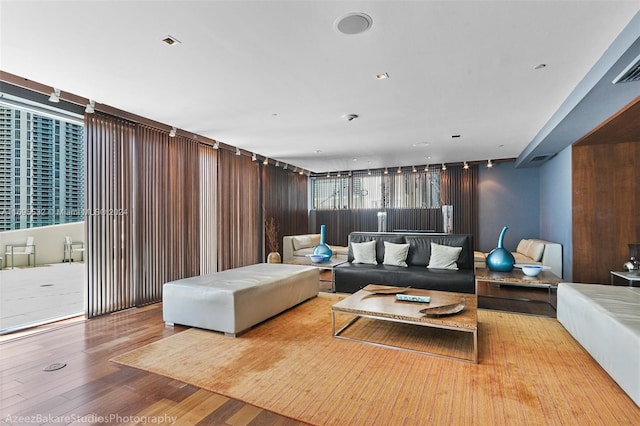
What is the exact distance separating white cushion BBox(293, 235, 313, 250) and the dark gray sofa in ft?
8.18

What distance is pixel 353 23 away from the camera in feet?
7.24

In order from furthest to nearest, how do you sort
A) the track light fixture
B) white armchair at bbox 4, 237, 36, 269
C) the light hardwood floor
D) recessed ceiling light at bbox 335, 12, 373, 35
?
white armchair at bbox 4, 237, 36, 269, the track light fixture, recessed ceiling light at bbox 335, 12, 373, 35, the light hardwood floor

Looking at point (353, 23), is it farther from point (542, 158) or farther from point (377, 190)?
point (377, 190)

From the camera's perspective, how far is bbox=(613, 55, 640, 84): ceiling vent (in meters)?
2.38

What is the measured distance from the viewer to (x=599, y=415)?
184 cm

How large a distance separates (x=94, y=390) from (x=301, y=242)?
585 cm

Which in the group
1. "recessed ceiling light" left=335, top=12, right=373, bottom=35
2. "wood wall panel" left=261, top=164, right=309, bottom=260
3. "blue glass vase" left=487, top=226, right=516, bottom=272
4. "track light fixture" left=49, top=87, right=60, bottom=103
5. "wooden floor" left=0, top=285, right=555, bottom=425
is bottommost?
"wooden floor" left=0, top=285, right=555, bottom=425

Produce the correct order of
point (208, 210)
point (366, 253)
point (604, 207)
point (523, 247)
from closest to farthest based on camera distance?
point (604, 207) < point (366, 253) < point (208, 210) < point (523, 247)

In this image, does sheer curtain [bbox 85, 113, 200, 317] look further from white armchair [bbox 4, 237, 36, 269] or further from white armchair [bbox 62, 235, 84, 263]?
white armchair [bbox 62, 235, 84, 263]

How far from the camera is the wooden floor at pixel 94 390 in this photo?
1.85m

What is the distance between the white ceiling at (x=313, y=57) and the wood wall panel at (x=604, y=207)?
1084 mm

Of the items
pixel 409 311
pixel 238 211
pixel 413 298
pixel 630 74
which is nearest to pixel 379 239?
pixel 413 298

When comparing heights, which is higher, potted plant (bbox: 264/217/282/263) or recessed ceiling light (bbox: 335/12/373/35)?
recessed ceiling light (bbox: 335/12/373/35)

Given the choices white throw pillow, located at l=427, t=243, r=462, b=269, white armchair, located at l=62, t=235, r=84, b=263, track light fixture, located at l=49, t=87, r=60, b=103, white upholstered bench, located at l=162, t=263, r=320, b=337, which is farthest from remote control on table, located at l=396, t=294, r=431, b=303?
white armchair, located at l=62, t=235, r=84, b=263
